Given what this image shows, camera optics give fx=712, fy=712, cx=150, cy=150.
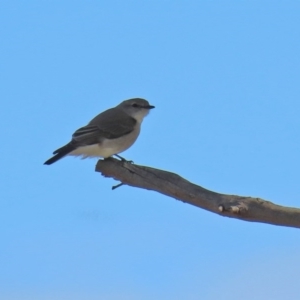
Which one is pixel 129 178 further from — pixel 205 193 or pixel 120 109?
pixel 120 109

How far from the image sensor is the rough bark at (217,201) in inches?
189

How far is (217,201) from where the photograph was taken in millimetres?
4910

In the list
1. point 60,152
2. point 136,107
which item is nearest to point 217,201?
point 60,152

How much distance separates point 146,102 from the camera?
10984mm

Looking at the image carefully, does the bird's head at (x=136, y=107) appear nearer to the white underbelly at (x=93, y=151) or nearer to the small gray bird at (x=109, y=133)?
the small gray bird at (x=109, y=133)

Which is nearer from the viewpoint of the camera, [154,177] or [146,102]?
[154,177]

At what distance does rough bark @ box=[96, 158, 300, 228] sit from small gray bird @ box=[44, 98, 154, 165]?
2.81 m

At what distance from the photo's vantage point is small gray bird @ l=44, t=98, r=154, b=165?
29.8 feet

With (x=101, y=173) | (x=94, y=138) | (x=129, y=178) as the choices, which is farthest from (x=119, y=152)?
(x=129, y=178)

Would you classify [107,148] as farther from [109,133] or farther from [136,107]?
[136,107]

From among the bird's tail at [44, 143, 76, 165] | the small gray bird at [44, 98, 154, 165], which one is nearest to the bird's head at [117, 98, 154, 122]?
the small gray bird at [44, 98, 154, 165]

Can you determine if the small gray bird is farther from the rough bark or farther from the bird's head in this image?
the rough bark

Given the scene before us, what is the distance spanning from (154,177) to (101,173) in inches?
66.2

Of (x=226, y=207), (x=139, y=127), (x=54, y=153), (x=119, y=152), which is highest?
(x=139, y=127)
